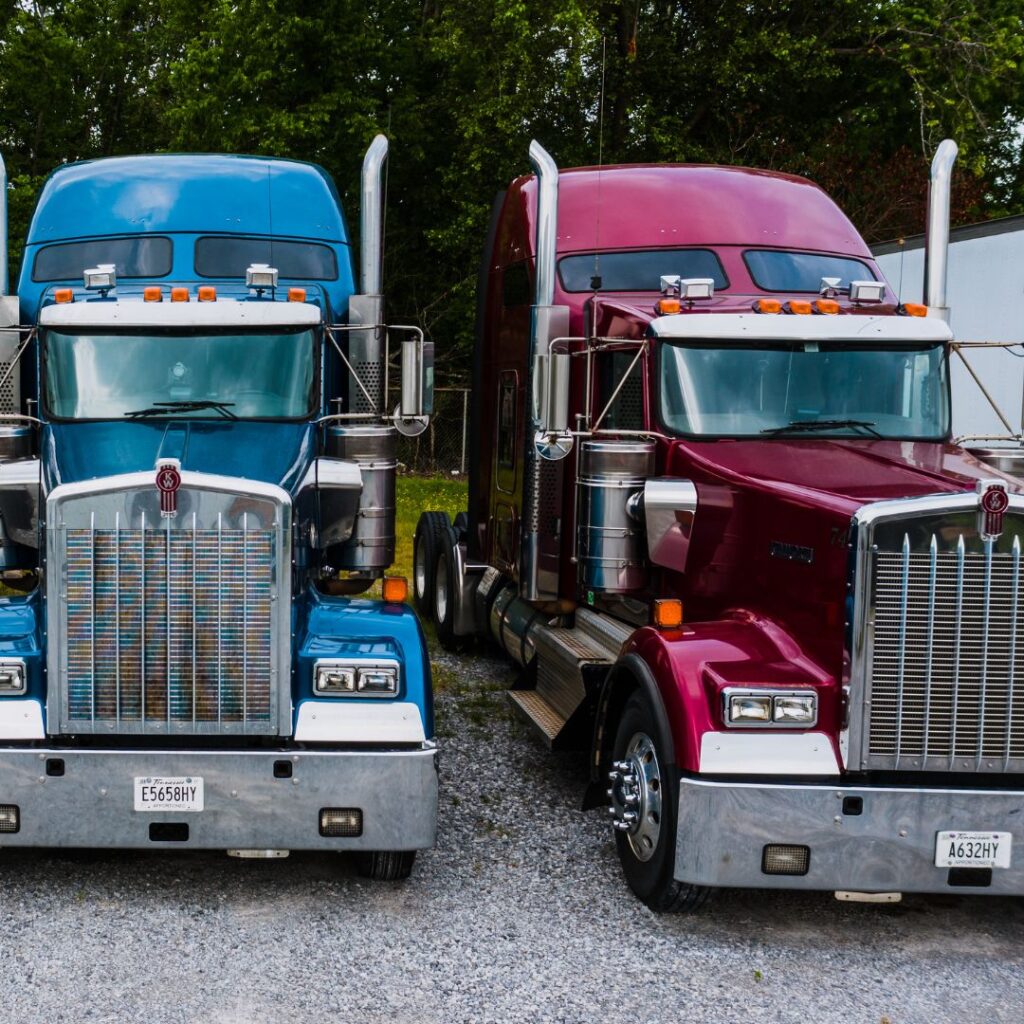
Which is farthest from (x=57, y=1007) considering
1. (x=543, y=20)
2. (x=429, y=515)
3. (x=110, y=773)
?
(x=543, y=20)

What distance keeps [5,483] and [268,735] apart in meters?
2.70

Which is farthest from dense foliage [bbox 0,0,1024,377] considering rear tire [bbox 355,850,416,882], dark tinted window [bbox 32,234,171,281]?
rear tire [bbox 355,850,416,882]

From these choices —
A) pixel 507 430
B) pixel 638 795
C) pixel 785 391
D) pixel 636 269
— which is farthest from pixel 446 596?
pixel 638 795

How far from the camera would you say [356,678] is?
5.69 meters

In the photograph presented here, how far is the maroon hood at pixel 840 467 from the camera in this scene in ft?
18.6

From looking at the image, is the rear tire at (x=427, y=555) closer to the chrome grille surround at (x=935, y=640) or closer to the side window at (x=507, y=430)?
the side window at (x=507, y=430)

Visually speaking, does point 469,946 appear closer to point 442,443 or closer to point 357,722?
point 357,722

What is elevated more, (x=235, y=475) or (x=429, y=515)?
(x=235, y=475)

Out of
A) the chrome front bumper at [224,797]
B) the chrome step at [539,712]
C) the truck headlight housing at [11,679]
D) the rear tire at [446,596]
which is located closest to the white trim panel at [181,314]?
the truck headlight housing at [11,679]

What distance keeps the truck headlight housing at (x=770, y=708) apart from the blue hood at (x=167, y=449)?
2.75m

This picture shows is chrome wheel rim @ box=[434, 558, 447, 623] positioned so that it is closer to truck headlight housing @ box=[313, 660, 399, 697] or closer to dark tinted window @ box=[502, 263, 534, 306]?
dark tinted window @ box=[502, 263, 534, 306]

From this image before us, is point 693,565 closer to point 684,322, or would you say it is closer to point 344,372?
point 684,322

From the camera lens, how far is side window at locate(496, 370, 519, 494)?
30.0ft

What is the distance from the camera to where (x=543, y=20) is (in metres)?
24.2
